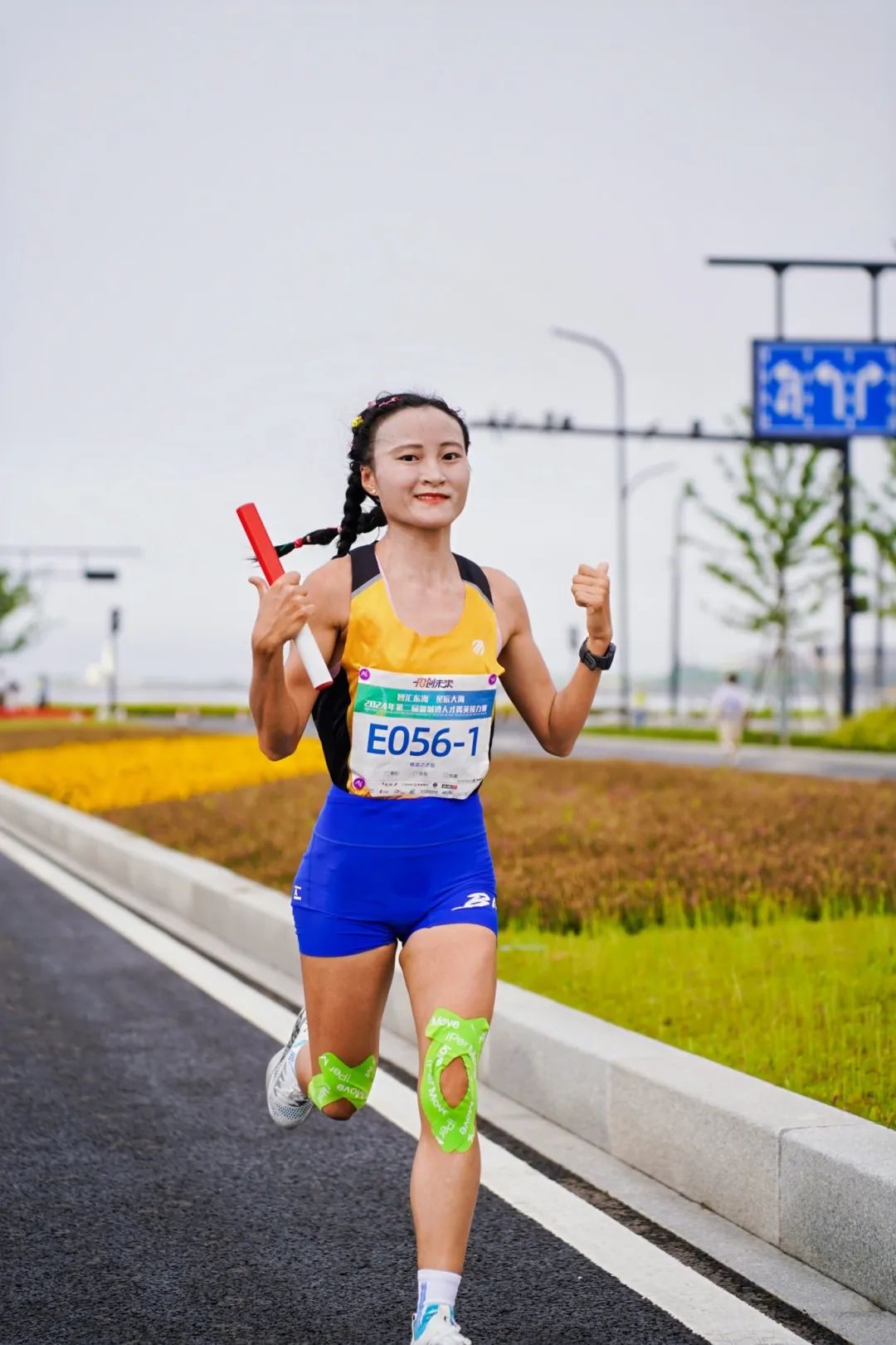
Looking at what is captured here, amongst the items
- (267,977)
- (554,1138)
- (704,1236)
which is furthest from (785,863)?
(704,1236)

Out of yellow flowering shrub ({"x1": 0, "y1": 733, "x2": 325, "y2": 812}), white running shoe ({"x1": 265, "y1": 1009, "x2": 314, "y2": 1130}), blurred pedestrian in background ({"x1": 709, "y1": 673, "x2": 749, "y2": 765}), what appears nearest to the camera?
white running shoe ({"x1": 265, "y1": 1009, "x2": 314, "y2": 1130})

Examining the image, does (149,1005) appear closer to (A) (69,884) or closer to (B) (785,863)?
(B) (785,863)

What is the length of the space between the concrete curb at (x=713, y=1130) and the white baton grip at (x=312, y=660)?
1759 mm

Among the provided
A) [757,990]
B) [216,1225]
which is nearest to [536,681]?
[216,1225]

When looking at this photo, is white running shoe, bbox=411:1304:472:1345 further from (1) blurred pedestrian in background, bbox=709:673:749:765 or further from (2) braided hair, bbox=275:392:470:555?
(1) blurred pedestrian in background, bbox=709:673:749:765

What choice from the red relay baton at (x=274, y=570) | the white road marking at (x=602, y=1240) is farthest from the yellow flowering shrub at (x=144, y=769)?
the red relay baton at (x=274, y=570)

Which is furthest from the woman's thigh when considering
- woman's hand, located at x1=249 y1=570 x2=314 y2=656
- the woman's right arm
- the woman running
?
woman's hand, located at x1=249 y1=570 x2=314 y2=656

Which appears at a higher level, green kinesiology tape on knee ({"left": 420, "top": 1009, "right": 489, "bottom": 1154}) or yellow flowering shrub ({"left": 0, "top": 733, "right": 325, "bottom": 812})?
green kinesiology tape on knee ({"left": 420, "top": 1009, "right": 489, "bottom": 1154})

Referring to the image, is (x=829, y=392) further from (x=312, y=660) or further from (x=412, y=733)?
(x=312, y=660)

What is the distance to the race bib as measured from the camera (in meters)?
4.00

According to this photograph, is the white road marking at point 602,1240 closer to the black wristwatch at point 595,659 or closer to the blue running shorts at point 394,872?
the blue running shorts at point 394,872

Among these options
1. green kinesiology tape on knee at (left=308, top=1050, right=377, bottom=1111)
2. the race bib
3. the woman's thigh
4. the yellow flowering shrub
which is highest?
the race bib

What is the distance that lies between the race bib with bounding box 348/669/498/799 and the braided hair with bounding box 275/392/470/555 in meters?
0.46

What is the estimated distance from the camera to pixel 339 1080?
4.29 metres
